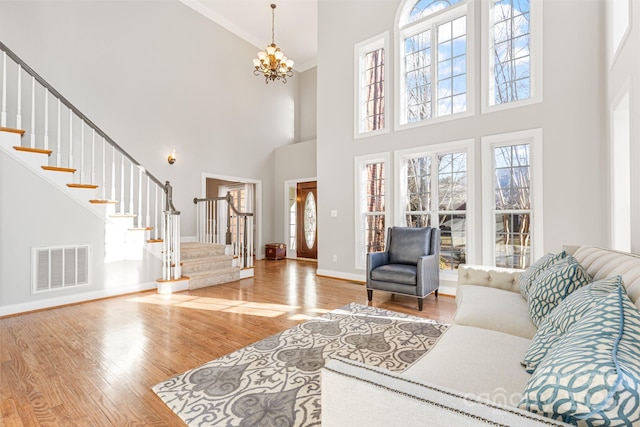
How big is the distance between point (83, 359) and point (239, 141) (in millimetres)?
5779

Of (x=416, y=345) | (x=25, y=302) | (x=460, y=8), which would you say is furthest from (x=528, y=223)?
(x=25, y=302)

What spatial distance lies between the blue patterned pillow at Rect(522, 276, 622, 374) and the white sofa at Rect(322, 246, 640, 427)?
0.22 feet

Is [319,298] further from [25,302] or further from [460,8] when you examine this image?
[460,8]

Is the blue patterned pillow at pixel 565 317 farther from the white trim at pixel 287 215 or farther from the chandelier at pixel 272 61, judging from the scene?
the white trim at pixel 287 215

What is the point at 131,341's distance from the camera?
266 centimetres

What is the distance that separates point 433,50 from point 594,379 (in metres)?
4.91

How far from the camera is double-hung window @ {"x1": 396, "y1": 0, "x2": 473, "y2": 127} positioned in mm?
4195

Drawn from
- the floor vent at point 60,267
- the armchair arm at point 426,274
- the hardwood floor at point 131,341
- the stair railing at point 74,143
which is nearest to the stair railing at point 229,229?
the hardwood floor at point 131,341

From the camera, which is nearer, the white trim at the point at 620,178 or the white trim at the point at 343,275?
the white trim at the point at 620,178

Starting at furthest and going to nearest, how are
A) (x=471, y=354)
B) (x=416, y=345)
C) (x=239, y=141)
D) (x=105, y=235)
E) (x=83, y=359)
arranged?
1. (x=239, y=141)
2. (x=105, y=235)
3. (x=416, y=345)
4. (x=83, y=359)
5. (x=471, y=354)

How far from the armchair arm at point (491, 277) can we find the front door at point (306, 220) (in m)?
4.86

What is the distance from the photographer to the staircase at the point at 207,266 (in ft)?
15.4

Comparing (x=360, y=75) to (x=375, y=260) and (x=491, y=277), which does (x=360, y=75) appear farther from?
(x=491, y=277)

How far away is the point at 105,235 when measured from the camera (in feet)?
13.1
